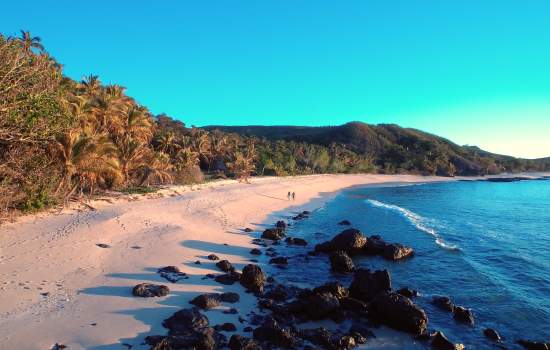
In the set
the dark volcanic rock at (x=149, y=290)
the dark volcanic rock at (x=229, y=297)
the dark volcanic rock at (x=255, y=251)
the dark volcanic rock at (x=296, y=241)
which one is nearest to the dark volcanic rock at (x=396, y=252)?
the dark volcanic rock at (x=296, y=241)

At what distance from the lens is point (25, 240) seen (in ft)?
53.1

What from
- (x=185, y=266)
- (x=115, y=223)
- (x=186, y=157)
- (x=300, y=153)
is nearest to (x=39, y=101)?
(x=115, y=223)

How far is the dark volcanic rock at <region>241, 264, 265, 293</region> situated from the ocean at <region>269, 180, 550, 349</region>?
5.84 ft

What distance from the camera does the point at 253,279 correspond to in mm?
14742

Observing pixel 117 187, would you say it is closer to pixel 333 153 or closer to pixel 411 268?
pixel 411 268

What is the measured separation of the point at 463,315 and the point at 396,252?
25.0 feet

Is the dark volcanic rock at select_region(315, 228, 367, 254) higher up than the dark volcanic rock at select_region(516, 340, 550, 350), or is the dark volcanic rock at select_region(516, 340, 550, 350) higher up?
the dark volcanic rock at select_region(315, 228, 367, 254)

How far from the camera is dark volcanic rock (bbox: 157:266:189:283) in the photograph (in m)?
14.8

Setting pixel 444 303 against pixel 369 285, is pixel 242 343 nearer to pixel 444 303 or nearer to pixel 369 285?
pixel 369 285

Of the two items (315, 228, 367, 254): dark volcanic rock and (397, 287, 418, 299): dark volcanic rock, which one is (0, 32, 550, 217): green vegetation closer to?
(315, 228, 367, 254): dark volcanic rock

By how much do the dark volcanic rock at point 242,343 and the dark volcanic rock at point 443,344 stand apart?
5.33 meters

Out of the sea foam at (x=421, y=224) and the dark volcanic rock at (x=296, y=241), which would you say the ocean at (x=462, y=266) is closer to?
the sea foam at (x=421, y=224)

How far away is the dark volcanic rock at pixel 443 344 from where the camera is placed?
11.0 m

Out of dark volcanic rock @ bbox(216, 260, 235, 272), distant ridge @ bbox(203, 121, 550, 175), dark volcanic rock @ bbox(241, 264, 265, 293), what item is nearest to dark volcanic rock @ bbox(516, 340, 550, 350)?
dark volcanic rock @ bbox(241, 264, 265, 293)
